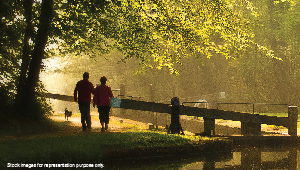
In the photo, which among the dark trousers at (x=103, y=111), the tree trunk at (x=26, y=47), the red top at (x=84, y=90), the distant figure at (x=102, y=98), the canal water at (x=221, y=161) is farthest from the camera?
the tree trunk at (x=26, y=47)

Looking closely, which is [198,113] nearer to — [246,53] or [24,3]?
[24,3]

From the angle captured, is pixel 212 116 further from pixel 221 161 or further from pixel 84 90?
pixel 84 90

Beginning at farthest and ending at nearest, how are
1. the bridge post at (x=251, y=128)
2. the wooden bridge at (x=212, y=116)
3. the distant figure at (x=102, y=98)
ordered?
the bridge post at (x=251, y=128) → the wooden bridge at (x=212, y=116) → the distant figure at (x=102, y=98)

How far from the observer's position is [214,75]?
1517 inches

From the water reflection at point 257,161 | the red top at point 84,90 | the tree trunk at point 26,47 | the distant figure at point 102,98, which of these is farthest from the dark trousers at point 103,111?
the water reflection at point 257,161

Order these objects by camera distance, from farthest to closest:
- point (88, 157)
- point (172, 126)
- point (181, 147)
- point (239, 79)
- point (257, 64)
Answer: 1. point (239, 79)
2. point (257, 64)
3. point (172, 126)
4. point (181, 147)
5. point (88, 157)

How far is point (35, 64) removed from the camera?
15383 mm

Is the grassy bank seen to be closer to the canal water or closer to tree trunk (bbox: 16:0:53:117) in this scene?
the canal water

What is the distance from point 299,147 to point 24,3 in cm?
1219

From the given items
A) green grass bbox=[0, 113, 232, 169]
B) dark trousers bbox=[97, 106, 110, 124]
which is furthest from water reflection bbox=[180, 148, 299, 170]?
dark trousers bbox=[97, 106, 110, 124]

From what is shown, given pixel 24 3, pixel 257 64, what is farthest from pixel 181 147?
pixel 257 64

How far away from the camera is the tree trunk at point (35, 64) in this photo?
1505 centimetres

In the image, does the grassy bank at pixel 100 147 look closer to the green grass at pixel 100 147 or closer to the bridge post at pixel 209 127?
the green grass at pixel 100 147

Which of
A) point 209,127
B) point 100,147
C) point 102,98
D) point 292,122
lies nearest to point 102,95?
point 102,98
